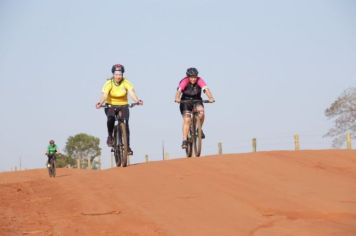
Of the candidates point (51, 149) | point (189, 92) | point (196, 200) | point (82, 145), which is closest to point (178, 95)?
point (189, 92)

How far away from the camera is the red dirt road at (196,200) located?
21.4 ft

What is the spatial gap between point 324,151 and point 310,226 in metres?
6.02

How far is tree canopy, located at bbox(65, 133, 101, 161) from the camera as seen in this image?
7506 cm

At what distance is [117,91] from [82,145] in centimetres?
6360

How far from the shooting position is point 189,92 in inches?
523

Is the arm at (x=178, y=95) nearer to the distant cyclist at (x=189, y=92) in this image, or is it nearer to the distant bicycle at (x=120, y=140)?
the distant cyclist at (x=189, y=92)

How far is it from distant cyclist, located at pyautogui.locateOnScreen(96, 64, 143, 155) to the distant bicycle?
0.07m

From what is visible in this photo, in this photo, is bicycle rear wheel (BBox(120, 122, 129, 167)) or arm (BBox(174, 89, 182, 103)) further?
arm (BBox(174, 89, 182, 103))

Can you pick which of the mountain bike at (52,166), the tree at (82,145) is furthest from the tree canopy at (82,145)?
the mountain bike at (52,166)

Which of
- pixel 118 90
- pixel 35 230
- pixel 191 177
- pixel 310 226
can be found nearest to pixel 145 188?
pixel 191 177

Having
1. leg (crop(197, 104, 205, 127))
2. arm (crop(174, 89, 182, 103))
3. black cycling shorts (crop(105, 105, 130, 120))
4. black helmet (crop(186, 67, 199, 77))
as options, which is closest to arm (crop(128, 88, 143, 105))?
black cycling shorts (crop(105, 105, 130, 120))

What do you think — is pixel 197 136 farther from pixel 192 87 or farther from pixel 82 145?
pixel 82 145

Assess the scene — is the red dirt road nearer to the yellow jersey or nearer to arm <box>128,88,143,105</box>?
arm <box>128,88,143,105</box>

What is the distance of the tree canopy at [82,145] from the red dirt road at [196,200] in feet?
213
